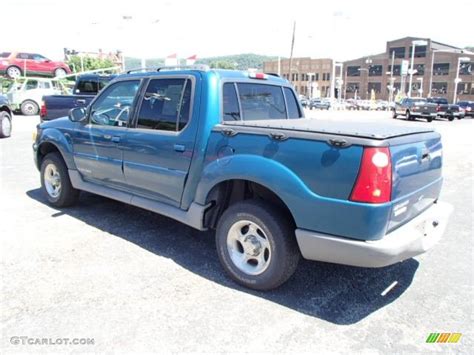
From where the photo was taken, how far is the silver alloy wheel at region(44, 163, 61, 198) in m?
5.52

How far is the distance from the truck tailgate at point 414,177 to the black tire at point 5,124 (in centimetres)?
1273

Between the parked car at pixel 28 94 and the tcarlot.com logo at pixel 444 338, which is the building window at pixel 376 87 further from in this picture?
the tcarlot.com logo at pixel 444 338

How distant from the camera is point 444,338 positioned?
2770 millimetres

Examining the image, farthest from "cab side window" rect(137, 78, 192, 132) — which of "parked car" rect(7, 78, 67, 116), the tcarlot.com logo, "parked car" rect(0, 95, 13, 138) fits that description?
"parked car" rect(7, 78, 67, 116)

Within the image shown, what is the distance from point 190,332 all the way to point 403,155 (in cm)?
201

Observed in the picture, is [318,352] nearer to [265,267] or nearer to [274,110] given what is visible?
[265,267]

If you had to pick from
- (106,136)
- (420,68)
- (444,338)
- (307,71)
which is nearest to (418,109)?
(106,136)

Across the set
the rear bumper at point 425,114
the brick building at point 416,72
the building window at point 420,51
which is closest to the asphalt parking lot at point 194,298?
the rear bumper at point 425,114

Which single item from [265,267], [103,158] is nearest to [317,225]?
[265,267]

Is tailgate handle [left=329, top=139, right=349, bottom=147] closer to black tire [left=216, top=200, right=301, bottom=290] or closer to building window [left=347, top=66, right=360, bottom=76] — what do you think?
black tire [left=216, top=200, right=301, bottom=290]

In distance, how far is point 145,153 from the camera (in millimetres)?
4090

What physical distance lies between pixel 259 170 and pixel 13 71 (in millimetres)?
29264

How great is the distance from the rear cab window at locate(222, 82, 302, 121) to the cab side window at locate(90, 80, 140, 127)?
1186 millimetres

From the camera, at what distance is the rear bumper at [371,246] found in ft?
9.12
